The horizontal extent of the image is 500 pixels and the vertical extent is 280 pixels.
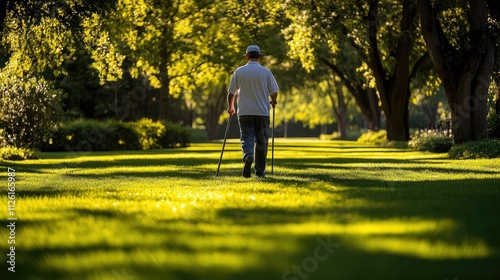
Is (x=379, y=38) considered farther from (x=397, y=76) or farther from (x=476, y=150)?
(x=476, y=150)

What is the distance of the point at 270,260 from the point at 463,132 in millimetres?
21442

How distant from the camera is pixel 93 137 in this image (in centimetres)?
3891

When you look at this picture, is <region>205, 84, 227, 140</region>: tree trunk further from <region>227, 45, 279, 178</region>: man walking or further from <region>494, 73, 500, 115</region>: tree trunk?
<region>227, 45, 279, 178</region>: man walking

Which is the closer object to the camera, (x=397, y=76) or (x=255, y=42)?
(x=397, y=76)

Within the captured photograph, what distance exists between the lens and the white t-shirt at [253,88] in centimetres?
1511

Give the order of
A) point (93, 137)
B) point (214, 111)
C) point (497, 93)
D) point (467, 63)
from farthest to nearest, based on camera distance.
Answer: point (214, 111) → point (93, 137) → point (497, 93) → point (467, 63)

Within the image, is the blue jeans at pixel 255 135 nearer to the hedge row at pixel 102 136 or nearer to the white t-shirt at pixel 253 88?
the white t-shirt at pixel 253 88

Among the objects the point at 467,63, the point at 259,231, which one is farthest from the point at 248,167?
the point at 467,63

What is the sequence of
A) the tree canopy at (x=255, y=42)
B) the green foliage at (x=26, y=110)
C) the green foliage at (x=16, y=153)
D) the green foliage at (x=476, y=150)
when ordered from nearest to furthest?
the green foliage at (x=476, y=150), the tree canopy at (x=255, y=42), the green foliage at (x=16, y=153), the green foliage at (x=26, y=110)

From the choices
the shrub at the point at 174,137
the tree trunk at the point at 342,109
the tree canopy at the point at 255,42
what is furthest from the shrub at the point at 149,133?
the tree trunk at the point at 342,109

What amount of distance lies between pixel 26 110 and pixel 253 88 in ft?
47.7

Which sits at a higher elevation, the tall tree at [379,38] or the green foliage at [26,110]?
the tall tree at [379,38]

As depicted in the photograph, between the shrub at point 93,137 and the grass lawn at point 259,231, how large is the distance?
Answer: 83.9 ft

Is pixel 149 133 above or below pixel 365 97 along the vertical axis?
below
